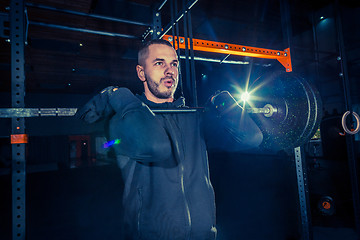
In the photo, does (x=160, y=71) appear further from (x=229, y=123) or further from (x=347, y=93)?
(x=347, y=93)

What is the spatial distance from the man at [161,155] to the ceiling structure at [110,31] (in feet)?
5.18

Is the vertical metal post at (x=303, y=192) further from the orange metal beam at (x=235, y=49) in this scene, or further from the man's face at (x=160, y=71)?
the man's face at (x=160, y=71)

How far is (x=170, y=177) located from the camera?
2.77 feet

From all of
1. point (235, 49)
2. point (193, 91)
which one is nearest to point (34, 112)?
point (193, 91)

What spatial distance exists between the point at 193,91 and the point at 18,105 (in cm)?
84

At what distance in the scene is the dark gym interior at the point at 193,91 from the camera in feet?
4.88

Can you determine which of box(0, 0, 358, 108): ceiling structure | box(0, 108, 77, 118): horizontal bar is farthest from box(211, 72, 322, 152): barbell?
box(0, 0, 358, 108): ceiling structure

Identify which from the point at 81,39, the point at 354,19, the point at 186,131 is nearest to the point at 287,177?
the point at 186,131

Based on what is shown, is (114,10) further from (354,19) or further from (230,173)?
(354,19)

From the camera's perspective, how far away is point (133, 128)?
628 millimetres

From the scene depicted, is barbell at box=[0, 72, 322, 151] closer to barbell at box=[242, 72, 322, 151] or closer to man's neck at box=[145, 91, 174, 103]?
barbell at box=[242, 72, 322, 151]

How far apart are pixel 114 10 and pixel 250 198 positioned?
3561mm

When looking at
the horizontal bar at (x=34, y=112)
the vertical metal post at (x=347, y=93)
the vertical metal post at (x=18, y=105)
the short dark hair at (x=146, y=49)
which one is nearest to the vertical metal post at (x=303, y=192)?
the vertical metal post at (x=347, y=93)

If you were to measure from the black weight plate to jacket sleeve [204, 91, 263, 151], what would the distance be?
0.64 feet
